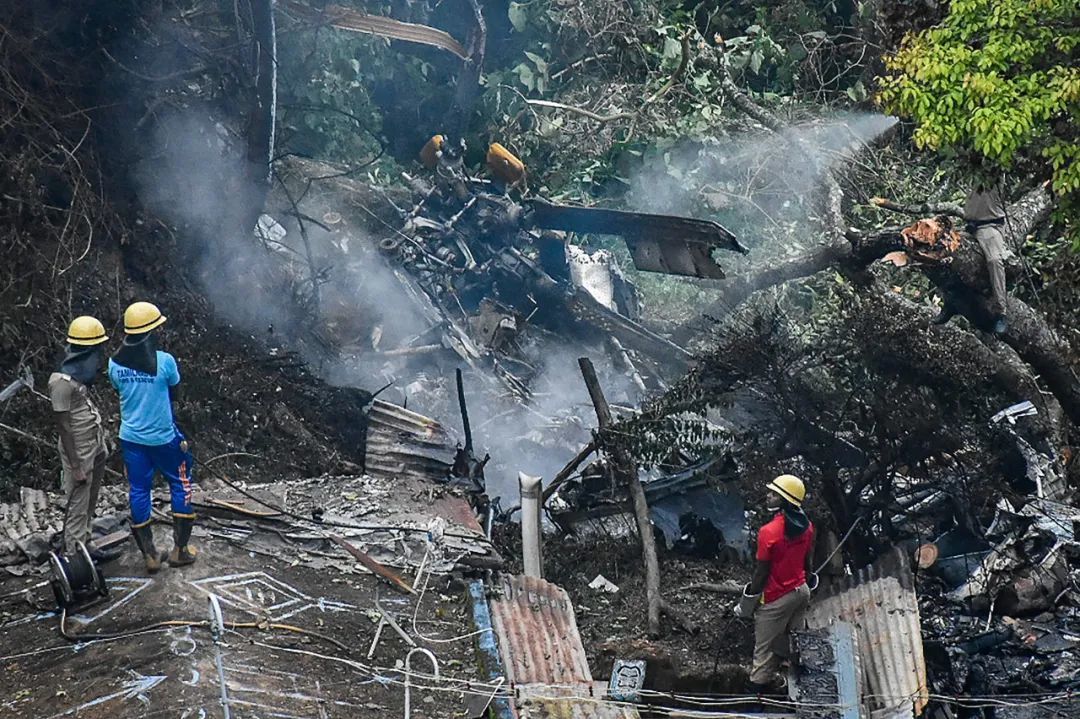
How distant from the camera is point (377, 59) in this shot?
15258 mm

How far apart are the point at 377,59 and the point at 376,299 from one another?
3.78 meters

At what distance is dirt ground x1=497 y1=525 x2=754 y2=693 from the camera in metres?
7.31

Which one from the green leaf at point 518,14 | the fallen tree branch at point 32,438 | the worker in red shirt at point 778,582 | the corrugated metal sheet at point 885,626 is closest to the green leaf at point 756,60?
the green leaf at point 518,14

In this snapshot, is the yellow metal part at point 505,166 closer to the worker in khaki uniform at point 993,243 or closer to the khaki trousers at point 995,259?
the worker in khaki uniform at point 993,243

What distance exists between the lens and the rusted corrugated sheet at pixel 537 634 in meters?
5.96

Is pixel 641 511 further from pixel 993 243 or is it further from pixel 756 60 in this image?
pixel 756 60

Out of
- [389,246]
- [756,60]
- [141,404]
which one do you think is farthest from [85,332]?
[756,60]

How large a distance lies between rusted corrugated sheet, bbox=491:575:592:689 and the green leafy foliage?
3865 millimetres

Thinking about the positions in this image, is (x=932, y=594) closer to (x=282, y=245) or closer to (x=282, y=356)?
(x=282, y=356)

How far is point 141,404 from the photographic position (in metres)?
6.25

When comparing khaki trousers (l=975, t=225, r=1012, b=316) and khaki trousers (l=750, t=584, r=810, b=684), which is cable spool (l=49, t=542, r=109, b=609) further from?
khaki trousers (l=975, t=225, r=1012, b=316)

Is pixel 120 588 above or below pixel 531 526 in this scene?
below

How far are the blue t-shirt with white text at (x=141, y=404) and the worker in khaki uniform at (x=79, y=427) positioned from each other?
15cm

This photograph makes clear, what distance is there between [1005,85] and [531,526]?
4.17 metres
